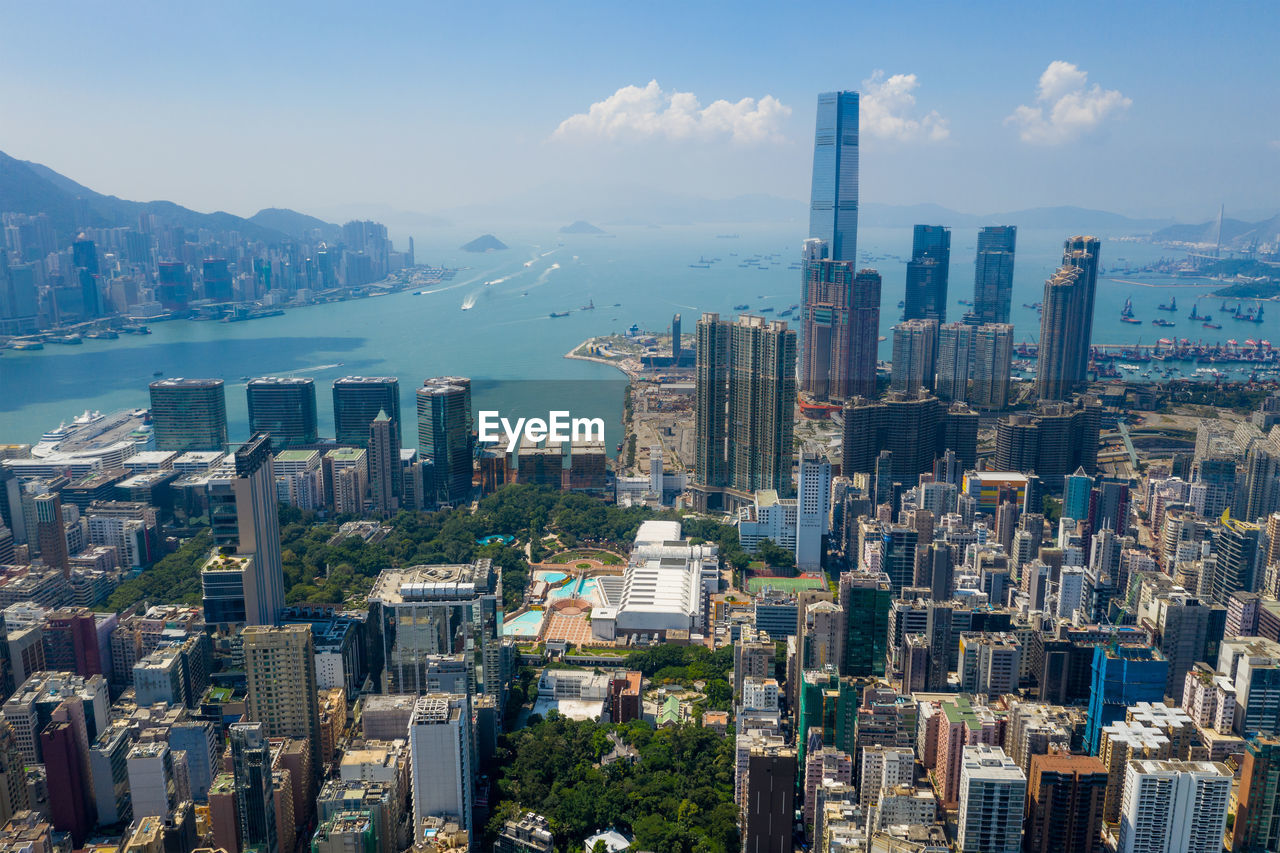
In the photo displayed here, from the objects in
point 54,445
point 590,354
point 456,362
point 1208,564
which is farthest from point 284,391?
point 1208,564

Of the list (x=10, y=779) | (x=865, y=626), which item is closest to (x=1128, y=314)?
(x=865, y=626)

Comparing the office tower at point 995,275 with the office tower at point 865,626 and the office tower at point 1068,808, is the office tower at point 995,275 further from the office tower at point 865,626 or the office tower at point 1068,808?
the office tower at point 1068,808

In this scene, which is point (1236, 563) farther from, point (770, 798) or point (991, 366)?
point (991, 366)

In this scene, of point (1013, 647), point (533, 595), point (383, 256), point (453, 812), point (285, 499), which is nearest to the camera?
point (453, 812)

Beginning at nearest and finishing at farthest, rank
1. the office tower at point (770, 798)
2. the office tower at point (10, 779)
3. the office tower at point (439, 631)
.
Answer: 1. the office tower at point (770, 798)
2. the office tower at point (10, 779)
3. the office tower at point (439, 631)

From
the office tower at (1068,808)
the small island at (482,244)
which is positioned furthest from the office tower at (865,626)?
the small island at (482,244)

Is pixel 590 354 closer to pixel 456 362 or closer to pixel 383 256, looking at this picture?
pixel 456 362
